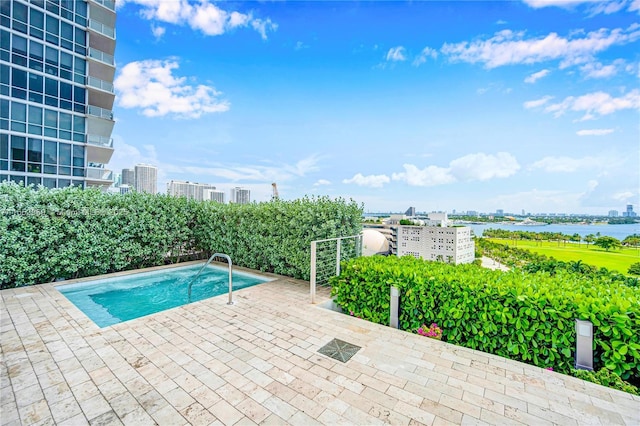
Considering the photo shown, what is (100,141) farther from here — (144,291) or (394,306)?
(394,306)

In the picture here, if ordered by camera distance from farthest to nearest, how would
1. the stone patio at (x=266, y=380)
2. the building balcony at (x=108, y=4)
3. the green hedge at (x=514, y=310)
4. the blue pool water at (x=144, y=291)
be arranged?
the building balcony at (x=108, y=4) < the blue pool water at (x=144, y=291) < the green hedge at (x=514, y=310) < the stone patio at (x=266, y=380)

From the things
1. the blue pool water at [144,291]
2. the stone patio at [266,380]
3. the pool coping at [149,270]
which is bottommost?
the blue pool water at [144,291]

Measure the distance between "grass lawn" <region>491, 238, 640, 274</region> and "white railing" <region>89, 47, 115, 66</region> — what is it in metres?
25.9

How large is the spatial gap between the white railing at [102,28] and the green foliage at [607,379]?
26682mm

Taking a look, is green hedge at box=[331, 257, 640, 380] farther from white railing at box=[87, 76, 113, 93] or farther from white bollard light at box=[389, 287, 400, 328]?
white railing at box=[87, 76, 113, 93]

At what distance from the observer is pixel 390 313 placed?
13.5ft

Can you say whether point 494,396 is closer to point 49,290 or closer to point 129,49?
point 49,290

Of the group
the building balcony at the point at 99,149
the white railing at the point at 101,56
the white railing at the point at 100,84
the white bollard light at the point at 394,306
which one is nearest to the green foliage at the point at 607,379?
the white bollard light at the point at 394,306

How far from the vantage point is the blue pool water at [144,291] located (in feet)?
17.7

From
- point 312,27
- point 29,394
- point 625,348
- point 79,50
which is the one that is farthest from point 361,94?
point 79,50

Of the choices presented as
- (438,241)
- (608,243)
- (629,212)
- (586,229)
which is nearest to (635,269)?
(608,243)

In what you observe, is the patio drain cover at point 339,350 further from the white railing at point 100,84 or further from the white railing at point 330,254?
the white railing at point 100,84

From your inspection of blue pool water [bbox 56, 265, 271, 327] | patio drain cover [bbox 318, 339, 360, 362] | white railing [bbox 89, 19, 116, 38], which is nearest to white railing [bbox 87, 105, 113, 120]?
white railing [bbox 89, 19, 116, 38]

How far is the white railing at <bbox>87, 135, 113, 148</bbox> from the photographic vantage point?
17891 millimetres
